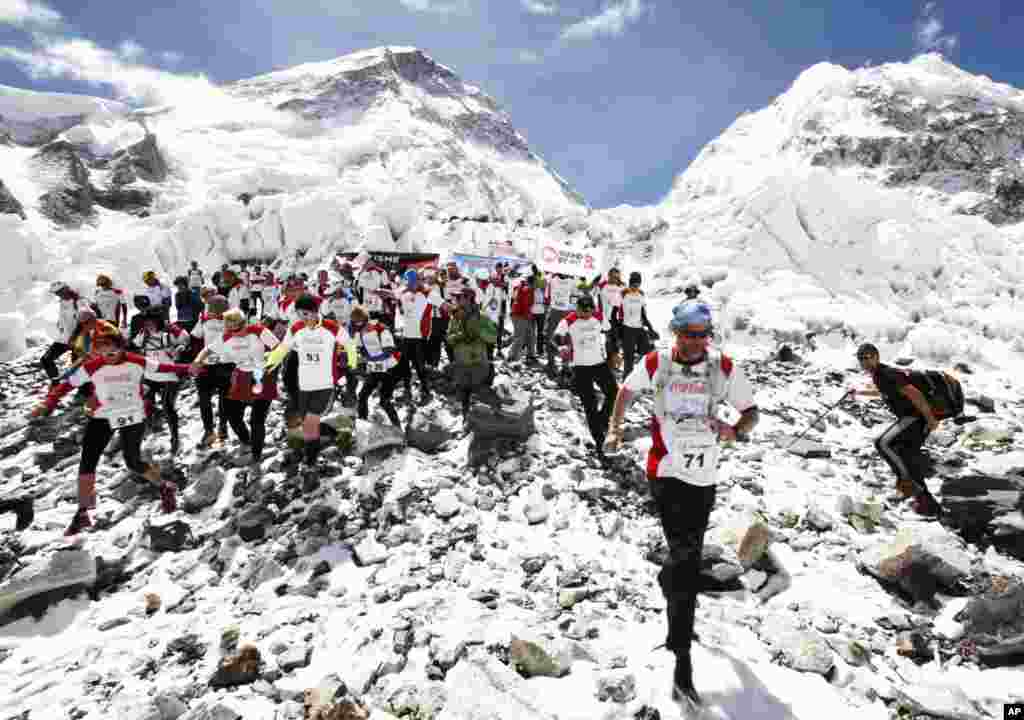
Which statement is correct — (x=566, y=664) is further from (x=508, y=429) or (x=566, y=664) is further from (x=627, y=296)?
(x=627, y=296)

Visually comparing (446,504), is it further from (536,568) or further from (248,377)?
(248,377)

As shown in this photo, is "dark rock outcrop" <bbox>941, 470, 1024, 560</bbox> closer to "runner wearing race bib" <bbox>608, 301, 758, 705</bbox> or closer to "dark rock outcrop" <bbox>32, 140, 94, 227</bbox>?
"runner wearing race bib" <bbox>608, 301, 758, 705</bbox>

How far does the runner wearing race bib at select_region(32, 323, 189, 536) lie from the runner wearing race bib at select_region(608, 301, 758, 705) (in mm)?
5839

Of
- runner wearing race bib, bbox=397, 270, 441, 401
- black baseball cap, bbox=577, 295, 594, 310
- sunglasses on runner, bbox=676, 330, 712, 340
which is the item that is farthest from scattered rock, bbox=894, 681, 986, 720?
runner wearing race bib, bbox=397, 270, 441, 401

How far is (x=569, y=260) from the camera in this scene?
47.4 ft

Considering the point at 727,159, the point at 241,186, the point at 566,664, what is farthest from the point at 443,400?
the point at 727,159

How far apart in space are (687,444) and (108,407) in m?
6.16

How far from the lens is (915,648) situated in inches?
152

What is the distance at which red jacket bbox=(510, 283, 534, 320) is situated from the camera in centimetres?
1142

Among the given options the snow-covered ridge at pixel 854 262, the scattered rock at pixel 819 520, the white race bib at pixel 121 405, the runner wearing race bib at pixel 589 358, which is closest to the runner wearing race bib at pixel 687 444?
the scattered rock at pixel 819 520

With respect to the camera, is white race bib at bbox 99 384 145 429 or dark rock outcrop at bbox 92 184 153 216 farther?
dark rock outcrop at bbox 92 184 153 216

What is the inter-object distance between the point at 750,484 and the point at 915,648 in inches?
111

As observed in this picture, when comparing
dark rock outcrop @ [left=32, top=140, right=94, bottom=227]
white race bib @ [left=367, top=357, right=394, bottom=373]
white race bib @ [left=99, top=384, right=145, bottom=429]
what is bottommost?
white race bib @ [left=99, top=384, right=145, bottom=429]

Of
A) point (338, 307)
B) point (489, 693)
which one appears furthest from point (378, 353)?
point (489, 693)
